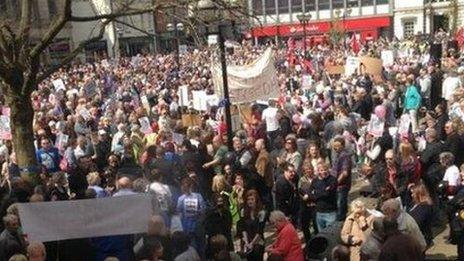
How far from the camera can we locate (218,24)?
11258mm

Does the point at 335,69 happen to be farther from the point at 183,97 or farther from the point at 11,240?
the point at 11,240

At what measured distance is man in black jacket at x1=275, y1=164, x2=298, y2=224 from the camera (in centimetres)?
940

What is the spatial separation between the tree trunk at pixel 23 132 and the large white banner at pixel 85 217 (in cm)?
241

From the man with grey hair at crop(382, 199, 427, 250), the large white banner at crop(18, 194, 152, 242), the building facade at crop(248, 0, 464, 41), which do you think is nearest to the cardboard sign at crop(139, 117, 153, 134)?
the large white banner at crop(18, 194, 152, 242)

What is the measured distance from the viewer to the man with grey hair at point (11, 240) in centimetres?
725

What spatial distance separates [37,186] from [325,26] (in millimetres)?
65281

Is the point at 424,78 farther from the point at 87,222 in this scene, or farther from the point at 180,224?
the point at 87,222

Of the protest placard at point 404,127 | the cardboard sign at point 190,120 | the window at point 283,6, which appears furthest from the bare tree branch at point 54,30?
the window at point 283,6

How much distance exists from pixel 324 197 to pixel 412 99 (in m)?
8.19

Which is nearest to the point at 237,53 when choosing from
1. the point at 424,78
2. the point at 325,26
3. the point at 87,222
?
the point at 424,78

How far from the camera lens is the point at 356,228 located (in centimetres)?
767

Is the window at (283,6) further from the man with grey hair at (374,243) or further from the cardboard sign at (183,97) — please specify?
the man with grey hair at (374,243)

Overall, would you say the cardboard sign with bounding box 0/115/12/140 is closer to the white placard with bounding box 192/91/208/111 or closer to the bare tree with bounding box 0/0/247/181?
the bare tree with bounding box 0/0/247/181

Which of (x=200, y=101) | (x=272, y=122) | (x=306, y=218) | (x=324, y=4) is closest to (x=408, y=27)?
(x=324, y=4)
